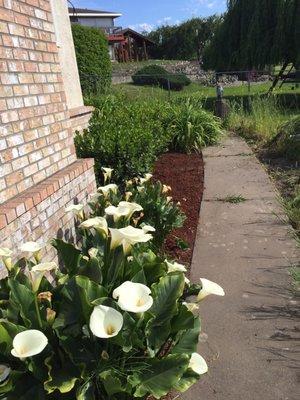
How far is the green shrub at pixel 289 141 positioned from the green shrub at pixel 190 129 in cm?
133

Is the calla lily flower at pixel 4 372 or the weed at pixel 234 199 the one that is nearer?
the calla lily flower at pixel 4 372

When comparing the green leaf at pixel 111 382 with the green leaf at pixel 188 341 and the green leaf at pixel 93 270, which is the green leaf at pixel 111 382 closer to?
the green leaf at pixel 188 341

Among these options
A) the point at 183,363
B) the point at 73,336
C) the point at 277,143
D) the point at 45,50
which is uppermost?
the point at 45,50

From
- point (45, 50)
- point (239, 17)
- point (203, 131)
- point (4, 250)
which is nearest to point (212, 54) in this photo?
point (239, 17)

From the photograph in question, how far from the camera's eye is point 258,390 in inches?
91.9

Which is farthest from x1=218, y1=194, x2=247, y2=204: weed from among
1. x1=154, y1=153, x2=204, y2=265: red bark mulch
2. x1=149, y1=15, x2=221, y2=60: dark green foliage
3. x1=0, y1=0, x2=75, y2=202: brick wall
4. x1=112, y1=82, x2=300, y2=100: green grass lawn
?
x1=149, y1=15, x2=221, y2=60: dark green foliage

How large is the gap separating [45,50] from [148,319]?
2566 millimetres

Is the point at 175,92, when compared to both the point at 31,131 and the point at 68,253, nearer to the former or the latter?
the point at 31,131

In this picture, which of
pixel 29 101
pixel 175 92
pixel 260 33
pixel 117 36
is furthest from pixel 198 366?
pixel 117 36

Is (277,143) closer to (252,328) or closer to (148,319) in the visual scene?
(252,328)

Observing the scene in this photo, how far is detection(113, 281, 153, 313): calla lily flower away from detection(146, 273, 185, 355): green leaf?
0.15 m

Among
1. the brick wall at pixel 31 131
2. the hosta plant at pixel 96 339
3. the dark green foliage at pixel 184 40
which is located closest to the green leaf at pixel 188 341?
the hosta plant at pixel 96 339

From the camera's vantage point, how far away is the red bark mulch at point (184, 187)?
4.30 meters

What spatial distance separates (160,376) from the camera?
189 cm
